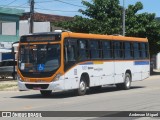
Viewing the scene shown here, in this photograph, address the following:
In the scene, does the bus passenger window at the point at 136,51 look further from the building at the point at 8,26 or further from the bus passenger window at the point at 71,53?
the building at the point at 8,26

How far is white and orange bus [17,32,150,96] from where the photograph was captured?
21.0m

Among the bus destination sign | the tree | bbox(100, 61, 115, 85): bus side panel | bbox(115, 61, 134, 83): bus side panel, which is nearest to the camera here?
the bus destination sign

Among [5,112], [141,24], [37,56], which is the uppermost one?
[141,24]

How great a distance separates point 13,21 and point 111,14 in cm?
993

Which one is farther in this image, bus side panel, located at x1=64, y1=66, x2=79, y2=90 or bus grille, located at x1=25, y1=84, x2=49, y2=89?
bus side panel, located at x1=64, y1=66, x2=79, y2=90

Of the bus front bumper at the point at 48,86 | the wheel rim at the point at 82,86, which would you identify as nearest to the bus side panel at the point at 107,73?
the wheel rim at the point at 82,86

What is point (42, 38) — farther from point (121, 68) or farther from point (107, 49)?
point (121, 68)

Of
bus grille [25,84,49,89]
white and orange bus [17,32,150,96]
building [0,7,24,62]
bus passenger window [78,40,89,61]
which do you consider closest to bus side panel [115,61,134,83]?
white and orange bus [17,32,150,96]

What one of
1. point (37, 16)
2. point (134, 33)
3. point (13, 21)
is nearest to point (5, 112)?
point (134, 33)

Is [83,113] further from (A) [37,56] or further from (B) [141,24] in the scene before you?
(B) [141,24]

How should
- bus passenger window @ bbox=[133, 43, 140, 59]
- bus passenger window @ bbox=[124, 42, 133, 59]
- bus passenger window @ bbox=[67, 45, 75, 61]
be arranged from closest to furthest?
bus passenger window @ bbox=[67, 45, 75, 61] → bus passenger window @ bbox=[124, 42, 133, 59] → bus passenger window @ bbox=[133, 43, 140, 59]

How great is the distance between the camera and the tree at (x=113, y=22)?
4575 centimetres

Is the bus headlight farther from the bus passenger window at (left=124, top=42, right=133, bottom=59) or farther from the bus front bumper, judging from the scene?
the bus passenger window at (left=124, top=42, right=133, bottom=59)

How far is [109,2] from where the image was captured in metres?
47.5
